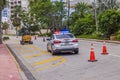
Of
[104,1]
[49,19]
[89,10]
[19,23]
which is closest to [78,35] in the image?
[104,1]

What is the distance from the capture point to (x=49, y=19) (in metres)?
93.8

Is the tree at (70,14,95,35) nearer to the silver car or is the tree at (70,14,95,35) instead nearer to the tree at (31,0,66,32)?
the tree at (31,0,66,32)

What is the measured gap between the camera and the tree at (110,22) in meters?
49.3

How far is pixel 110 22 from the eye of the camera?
161 ft

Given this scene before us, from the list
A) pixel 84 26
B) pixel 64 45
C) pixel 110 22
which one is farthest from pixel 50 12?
pixel 64 45

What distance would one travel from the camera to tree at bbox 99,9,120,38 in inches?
1940

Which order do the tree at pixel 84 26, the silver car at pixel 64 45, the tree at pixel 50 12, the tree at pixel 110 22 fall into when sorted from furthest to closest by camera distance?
the tree at pixel 50 12 < the tree at pixel 84 26 < the tree at pixel 110 22 < the silver car at pixel 64 45

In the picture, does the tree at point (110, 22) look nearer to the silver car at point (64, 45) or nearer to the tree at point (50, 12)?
the silver car at point (64, 45)

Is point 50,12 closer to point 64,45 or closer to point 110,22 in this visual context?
point 110,22

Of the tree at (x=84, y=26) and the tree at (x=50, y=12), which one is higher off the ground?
the tree at (x=50, y=12)

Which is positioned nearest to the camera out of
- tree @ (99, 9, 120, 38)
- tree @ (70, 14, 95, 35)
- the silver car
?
the silver car

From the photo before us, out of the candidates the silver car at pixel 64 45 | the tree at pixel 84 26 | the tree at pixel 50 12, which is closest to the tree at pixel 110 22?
the tree at pixel 84 26

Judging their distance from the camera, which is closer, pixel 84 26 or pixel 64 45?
pixel 64 45

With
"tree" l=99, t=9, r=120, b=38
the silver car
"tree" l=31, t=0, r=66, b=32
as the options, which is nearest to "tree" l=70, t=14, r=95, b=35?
"tree" l=99, t=9, r=120, b=38
